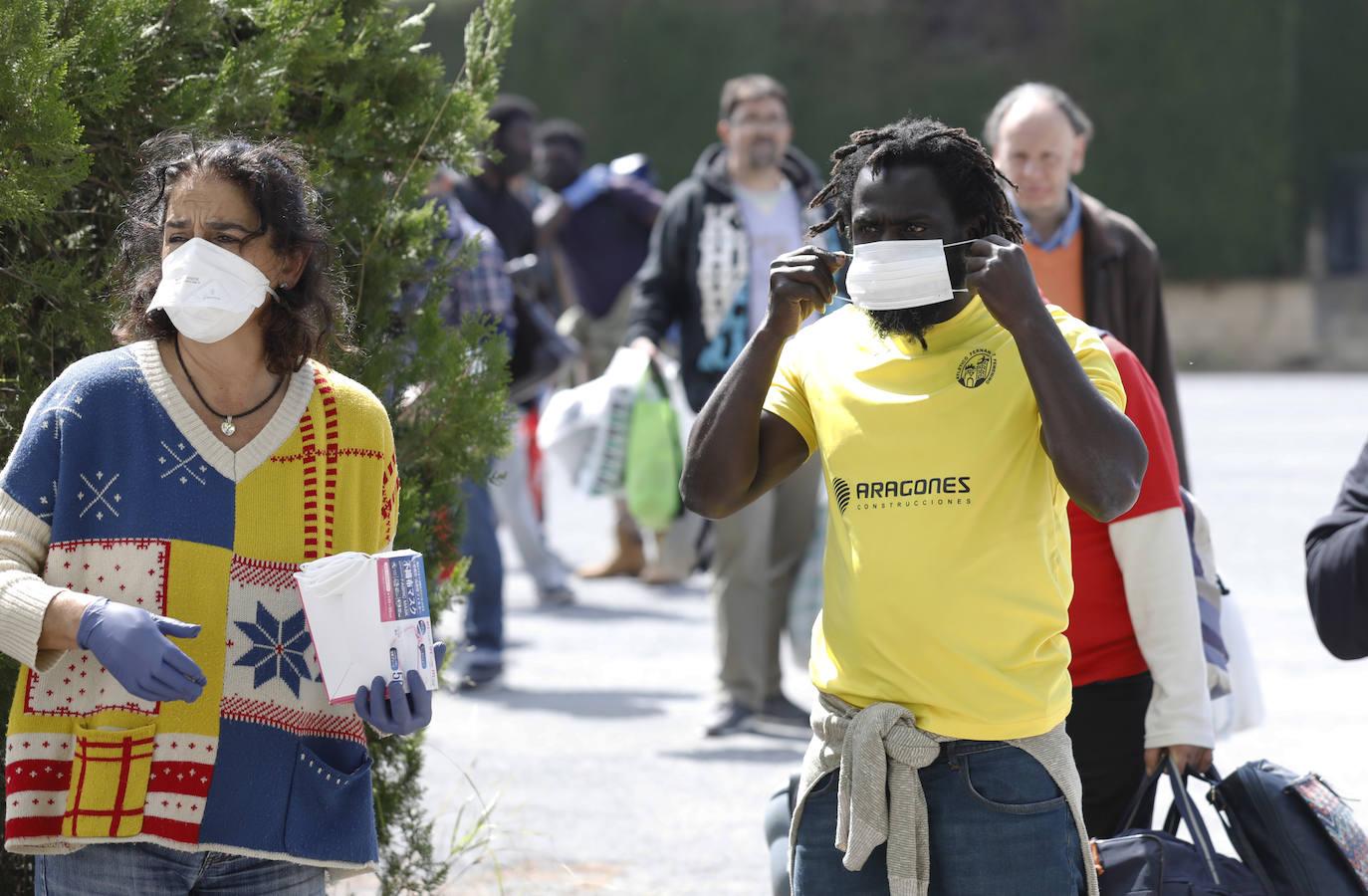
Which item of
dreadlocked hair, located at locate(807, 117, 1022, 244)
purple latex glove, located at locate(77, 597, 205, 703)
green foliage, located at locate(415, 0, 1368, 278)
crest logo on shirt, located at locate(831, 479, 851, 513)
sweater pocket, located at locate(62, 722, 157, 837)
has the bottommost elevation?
sweater pocket, located at locate(62, 722, 157, 837)

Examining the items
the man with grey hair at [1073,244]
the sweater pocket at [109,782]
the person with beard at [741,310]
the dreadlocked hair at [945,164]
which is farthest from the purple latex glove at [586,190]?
the sweater pocket at [109,782]

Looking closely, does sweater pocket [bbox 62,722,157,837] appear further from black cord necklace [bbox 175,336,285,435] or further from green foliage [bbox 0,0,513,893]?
green foliage [bbox 0,0,513,893]

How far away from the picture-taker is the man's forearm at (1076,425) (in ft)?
8.85

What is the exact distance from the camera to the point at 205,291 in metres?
2.68

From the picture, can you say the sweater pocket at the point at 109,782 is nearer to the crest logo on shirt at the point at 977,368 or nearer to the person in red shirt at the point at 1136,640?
the crest logo on shirt at the point at 977,368

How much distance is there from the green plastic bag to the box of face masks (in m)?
4.84

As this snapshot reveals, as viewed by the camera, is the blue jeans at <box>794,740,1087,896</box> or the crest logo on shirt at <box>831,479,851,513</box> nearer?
the blue jeans at <box>794,740,1087,896</box>

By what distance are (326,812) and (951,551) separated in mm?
958

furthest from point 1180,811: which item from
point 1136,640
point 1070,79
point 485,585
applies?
point 1070,79

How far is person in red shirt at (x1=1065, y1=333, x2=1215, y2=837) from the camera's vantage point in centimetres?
350

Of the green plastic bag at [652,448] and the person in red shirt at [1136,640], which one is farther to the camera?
the green plastic bag at [652,448]

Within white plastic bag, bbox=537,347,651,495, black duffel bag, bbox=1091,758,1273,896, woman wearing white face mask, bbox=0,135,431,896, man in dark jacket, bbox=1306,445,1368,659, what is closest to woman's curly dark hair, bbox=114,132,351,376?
woman wearing white face mask, bbox=0,135,431,896

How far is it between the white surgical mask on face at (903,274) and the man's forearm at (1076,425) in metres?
0.17

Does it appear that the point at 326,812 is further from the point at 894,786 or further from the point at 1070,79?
the point at 1070,79
